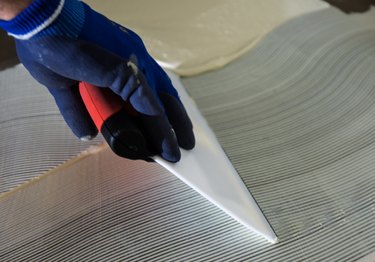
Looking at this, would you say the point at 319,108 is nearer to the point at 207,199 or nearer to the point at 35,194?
the point at 207,199

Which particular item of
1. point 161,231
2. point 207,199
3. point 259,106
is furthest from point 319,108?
point 161,231

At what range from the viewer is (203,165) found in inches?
29.0

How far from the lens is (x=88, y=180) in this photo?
79 cm

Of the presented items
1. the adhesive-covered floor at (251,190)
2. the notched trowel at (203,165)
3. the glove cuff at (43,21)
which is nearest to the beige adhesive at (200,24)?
the adhesive-covered floor at (251,190)

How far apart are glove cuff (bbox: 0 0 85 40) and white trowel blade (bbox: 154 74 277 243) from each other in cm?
28

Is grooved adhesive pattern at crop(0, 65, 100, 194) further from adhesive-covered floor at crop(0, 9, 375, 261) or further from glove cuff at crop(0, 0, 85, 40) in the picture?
glove cuff at crop(0, 0, 85, 40)

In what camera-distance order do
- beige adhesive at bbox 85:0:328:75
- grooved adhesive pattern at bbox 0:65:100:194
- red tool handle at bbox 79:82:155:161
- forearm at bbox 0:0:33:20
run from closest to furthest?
1. forearm at bbox 0:0:33:20
2. red tool handle at bbox 79:82:155:161
3. grooved adhesive pattern at bbox 0:65:100:194
4. beige adhesive at bbox 85:0:328:75

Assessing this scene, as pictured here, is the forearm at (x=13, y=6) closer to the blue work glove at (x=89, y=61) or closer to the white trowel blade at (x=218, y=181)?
the blue work glove at (x=89, y=61)

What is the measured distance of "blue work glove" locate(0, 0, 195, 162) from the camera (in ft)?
1.60

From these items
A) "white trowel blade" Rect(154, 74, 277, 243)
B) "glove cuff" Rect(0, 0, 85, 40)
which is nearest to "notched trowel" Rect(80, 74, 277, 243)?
"white trowel blade" Rect(154, 74, 277, 243)

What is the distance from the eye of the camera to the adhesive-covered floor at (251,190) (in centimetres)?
68

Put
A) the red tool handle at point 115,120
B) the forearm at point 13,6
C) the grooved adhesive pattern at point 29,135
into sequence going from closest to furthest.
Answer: the forearm at point 13,6 → the red tool handle at point 115,120 → the grooved adhesive pattern at point 29,135

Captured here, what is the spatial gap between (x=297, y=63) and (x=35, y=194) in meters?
0.76

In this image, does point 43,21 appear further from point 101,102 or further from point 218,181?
point 218,181
